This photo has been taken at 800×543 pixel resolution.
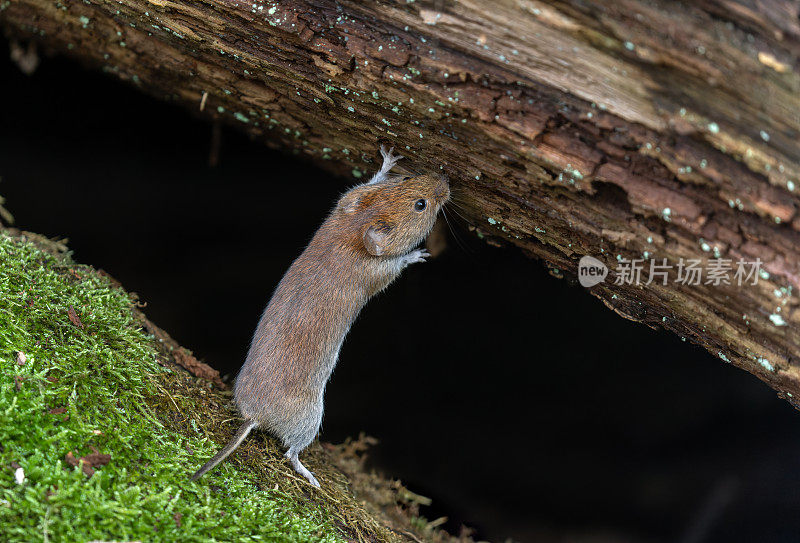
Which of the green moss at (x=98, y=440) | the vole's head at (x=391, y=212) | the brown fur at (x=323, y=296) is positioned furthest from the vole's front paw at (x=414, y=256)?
the green moss at (x=98, y=440)

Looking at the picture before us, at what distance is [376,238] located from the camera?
416 cm

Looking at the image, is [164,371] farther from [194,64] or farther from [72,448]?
[194,64]

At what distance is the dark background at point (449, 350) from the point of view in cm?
557

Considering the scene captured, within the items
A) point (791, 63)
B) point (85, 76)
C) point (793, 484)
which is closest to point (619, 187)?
point (791, 63)

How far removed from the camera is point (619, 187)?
299cm

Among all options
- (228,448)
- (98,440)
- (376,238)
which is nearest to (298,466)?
(228,448)

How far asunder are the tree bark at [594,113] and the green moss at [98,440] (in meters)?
1.76

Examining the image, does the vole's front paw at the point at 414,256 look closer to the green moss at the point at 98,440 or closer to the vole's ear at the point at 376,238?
the vole's ear at the point at 376,238

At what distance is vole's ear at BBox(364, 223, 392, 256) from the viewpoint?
4.15 metres

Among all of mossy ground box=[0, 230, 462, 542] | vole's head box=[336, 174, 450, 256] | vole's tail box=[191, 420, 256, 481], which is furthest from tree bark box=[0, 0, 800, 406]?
vole's tail box=[191, 420, 256, 481]

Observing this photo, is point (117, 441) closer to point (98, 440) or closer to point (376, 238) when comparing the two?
point (98, 440)

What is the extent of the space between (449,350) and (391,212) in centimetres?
211

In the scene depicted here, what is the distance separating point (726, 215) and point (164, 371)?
123 inches

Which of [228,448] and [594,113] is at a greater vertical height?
[594,113]
